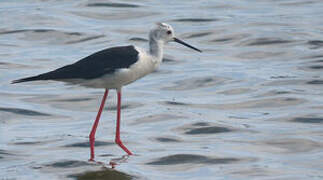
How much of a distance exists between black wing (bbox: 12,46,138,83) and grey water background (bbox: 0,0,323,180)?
2.86 ft

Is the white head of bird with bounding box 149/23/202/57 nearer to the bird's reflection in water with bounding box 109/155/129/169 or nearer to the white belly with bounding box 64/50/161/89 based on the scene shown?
the white belly with bounding box 64/50/161/89

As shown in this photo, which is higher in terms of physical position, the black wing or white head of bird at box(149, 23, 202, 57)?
white head of bird at box(149, 23, 202, 57)

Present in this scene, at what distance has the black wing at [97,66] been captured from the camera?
10.9 m

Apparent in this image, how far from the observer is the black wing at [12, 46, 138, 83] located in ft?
35.7

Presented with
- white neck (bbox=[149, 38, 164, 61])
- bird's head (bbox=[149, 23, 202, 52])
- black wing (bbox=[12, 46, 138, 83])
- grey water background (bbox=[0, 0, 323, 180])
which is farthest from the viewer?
bird's head (bbox=[149, 23, 202, 52])

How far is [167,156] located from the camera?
1091 cm

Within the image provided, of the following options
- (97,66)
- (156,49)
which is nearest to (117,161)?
(97,66)

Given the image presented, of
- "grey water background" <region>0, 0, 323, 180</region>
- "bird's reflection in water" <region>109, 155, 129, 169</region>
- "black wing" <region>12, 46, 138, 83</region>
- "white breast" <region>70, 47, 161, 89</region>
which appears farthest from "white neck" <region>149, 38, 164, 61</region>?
"bird's reflection in water" <region>109, 155, 129, 169</region>

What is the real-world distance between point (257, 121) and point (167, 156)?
221cm

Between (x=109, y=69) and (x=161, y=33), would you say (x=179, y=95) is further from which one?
(x=109, y=69)

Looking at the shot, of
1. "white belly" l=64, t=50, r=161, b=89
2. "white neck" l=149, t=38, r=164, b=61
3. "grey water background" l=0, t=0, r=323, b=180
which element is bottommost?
"grey water background" l=0, t=0, r=323, b=180

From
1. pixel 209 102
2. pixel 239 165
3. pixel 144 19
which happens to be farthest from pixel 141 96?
pixel 144 19

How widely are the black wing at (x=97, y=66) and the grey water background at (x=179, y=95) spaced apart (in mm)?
871

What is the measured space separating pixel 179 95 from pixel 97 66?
379cm
